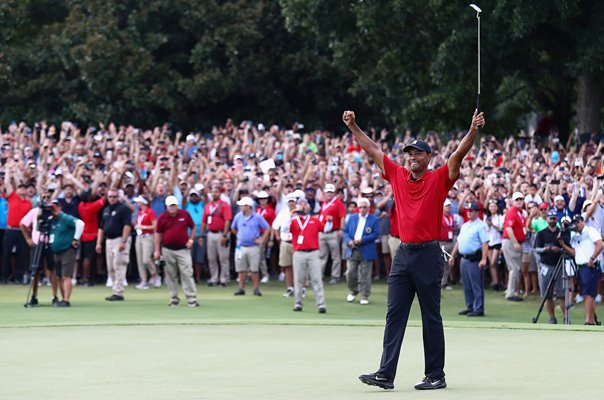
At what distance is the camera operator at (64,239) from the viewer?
2270 centimetres

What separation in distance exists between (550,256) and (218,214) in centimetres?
825

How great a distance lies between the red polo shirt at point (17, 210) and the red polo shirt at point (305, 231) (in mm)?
6969

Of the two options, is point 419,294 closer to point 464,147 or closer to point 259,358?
point 464,147

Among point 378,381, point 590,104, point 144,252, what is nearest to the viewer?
point 378,381

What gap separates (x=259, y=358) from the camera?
13.3 meters

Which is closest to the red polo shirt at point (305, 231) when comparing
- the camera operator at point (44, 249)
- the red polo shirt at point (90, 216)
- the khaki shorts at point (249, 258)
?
the khaki shorts at point (249, 258)

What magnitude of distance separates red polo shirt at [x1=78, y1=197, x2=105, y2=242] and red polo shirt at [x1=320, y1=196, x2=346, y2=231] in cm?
458

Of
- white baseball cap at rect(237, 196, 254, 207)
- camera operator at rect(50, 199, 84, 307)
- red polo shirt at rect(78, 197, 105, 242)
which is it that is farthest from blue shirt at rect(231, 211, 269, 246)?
camera operator at rect(50, 199, 84, 307)

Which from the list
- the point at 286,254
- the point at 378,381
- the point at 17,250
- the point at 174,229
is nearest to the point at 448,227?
the point at 286,254

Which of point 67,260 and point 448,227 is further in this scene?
point 448,227

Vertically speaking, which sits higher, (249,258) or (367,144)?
(367,144)

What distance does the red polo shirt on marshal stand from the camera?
1095cm

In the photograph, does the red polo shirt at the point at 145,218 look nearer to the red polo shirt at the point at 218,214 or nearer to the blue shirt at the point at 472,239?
the red polo shirt at the point at 218,214

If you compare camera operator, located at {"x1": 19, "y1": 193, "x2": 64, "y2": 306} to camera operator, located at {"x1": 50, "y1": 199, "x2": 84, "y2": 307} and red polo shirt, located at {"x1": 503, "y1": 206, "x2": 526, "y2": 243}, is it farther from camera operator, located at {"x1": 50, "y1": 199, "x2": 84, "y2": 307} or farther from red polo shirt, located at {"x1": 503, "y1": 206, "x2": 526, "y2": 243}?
red polo shirt, located at {"x1": 503, "y1": 206, "x2": 526, "y2": 243}
